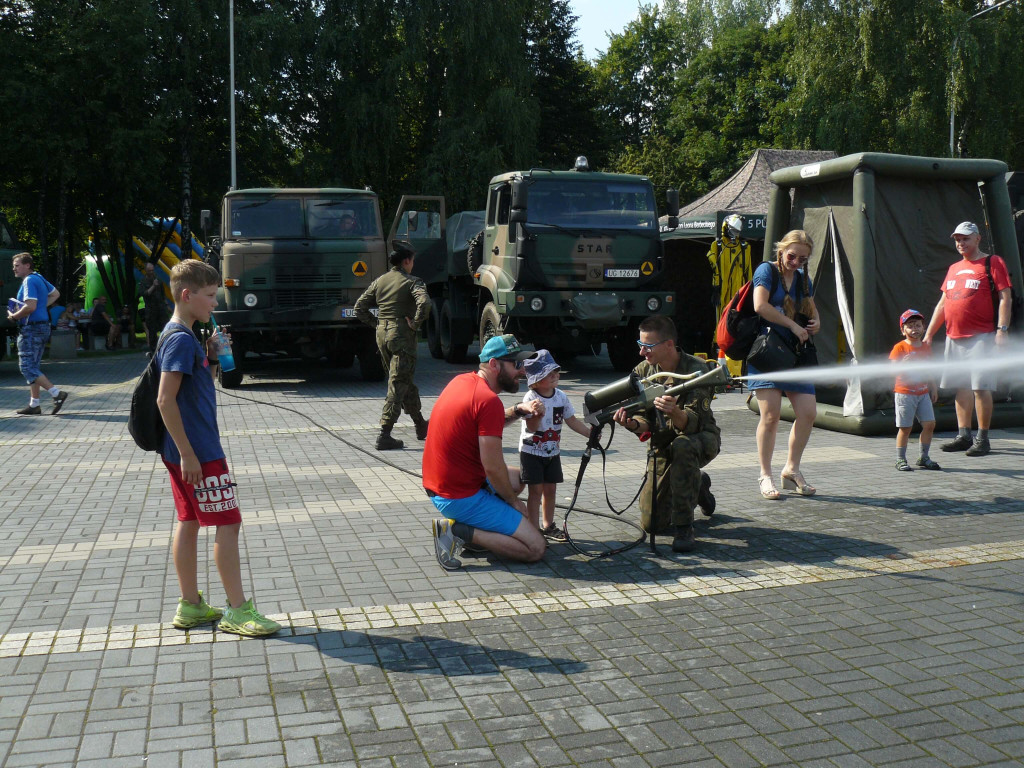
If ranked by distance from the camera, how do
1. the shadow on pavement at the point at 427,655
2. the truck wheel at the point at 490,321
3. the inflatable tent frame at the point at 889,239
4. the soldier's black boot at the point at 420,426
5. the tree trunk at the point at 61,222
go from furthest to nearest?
the tree trunk at the point at 61,222, the truck wheel at the point at 490,321, the soldier's black boot at the point at 420,426, the inflatable tent frame at the point at 889,239, the shadow on pavement at the point at 427,655

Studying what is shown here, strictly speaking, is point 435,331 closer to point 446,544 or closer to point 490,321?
point 490,321

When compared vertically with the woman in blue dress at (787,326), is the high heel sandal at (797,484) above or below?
Result: below

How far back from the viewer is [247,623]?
4.77 metres

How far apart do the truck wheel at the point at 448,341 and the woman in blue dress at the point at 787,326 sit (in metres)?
11.0

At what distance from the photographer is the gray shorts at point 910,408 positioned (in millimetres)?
8414

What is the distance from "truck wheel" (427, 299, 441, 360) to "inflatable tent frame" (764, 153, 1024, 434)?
9.13 meters

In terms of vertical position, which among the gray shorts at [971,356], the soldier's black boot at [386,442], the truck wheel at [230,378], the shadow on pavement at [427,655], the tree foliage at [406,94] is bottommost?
the shadow on pavement at [427,655]

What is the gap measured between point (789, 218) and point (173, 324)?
8.31 m

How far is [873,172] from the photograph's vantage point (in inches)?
398

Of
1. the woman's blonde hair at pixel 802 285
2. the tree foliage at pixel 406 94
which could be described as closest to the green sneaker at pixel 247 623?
the woman's blonde hair at pixel 802 285

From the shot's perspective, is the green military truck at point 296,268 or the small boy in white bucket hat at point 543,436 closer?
the small boy in white bucket hat at point 543,436

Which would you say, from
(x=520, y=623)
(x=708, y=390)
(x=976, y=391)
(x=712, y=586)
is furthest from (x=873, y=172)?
(x=520, y=623)

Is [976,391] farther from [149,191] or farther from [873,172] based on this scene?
[149,191]

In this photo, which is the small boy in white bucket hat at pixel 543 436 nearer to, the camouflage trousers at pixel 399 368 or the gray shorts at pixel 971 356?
the camouflage trousers at pixel 399 368
